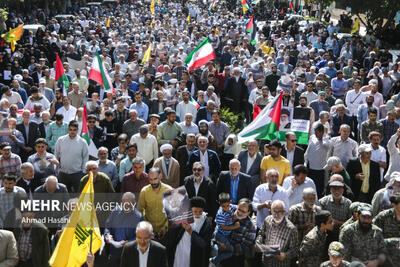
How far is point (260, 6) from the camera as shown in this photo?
47.9 metres

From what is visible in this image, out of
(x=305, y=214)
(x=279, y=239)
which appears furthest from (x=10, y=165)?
(x=305, y=214)

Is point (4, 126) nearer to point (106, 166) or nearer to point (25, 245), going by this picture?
point (106, 166)

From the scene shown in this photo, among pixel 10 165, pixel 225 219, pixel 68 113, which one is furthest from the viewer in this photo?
pixel 68 113

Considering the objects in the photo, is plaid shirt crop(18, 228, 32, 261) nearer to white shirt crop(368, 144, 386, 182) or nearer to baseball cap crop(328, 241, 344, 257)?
baseball cap crop(328, 241, 344, 257)

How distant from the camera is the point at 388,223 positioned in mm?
7230

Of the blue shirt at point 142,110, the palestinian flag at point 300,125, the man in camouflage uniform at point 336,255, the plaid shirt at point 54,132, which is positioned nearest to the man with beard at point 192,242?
the man in camouflage uniform at point 336,255

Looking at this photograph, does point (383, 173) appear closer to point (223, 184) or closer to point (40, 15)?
point (223, 184)

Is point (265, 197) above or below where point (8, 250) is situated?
above

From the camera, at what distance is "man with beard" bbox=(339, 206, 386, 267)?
6.82m

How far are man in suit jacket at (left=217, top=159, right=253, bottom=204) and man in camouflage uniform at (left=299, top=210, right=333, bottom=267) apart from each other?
161cm

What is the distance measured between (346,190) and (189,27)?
75.7ft

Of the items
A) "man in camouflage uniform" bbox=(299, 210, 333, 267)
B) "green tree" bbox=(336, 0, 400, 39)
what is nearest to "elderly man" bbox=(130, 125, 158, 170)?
"man in camouflage uniform" bbox=(299, 210, 333, 267)

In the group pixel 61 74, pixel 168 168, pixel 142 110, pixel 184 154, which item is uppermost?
pixel 61 74

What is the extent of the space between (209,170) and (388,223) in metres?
3.19
